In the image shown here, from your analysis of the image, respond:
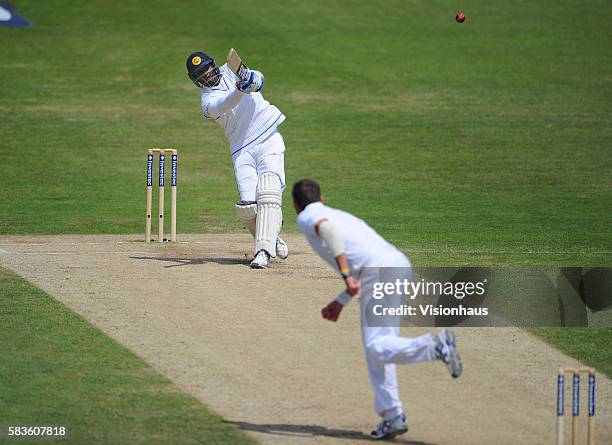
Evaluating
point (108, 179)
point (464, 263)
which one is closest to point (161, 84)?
point (108, 179)

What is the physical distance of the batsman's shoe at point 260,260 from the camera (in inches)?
605

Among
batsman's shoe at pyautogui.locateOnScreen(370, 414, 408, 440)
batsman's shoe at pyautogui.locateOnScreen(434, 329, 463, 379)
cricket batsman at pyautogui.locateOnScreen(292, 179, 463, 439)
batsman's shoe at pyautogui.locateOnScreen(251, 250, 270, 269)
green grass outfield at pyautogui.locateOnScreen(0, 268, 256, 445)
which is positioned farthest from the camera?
batsman's shoe at pyautogui.locateOnScreen(251, 250, 270, 269)

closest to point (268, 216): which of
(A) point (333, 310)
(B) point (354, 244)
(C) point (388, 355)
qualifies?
(B) point (354, 244)

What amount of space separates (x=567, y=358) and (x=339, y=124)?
54.1ft

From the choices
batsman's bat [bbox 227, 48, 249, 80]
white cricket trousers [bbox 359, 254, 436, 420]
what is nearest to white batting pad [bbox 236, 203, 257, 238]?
batsman's bat [bbox 227, 48, 249, 80]

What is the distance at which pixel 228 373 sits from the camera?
36.8 feet

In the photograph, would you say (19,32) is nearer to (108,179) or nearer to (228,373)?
(108,179)

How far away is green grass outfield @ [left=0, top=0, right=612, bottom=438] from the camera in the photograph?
2030 centimetres

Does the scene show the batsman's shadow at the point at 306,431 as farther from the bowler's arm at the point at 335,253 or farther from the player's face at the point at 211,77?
the player's face at the point at 211,77

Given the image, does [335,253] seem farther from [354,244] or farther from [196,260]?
[196,260]

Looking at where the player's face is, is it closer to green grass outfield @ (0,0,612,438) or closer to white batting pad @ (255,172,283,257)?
white batting pad @ (255,172,283,257)

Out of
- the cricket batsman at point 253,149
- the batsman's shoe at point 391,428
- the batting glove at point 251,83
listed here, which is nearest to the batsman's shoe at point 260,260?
the cricket batsman at point 253,149

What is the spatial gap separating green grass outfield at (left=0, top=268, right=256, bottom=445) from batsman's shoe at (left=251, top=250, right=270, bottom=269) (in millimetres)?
2894

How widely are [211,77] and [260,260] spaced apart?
247 centimetres
